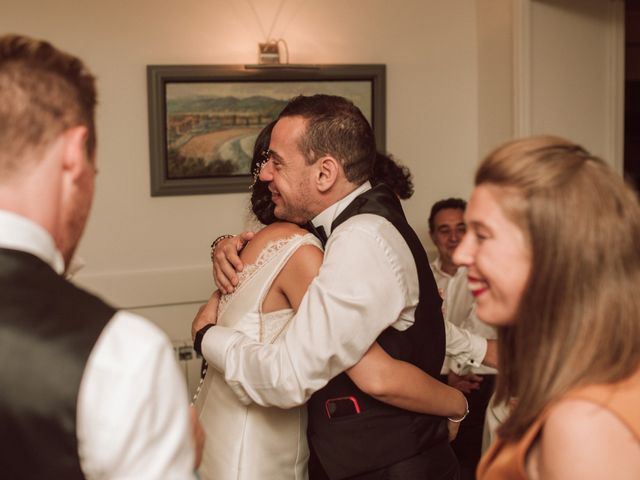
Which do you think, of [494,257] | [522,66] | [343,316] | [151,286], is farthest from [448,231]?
[494,257]

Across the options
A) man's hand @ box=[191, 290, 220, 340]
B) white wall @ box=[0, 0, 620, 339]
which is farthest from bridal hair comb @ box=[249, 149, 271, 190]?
white wall @ box=[0, 0, 620, 339]

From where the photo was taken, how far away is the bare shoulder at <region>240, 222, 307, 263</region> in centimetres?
209

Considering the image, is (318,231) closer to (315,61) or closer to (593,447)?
(593,447)

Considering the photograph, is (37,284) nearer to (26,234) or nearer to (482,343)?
(26,234)

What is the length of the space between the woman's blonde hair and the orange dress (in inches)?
0.7

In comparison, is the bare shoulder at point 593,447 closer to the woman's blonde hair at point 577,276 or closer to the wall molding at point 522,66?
the woman's blonde hair at point 577,276

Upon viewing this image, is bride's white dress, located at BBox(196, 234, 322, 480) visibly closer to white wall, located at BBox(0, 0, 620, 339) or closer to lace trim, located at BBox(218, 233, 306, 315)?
lace trim, located at BBox(218, 233, 306, 315)

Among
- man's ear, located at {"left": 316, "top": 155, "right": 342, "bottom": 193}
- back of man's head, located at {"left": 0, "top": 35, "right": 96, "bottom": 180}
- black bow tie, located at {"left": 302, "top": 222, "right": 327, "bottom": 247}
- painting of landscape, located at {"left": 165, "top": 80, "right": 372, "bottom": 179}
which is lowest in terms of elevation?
black bow tie, located at {"left": 302, "top": 222, "right": 327, "bottom": 247}

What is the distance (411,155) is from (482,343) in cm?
233

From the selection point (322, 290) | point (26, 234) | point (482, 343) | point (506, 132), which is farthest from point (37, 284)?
point (506, 132)

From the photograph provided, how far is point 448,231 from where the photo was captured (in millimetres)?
4309

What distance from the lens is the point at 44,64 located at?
1.13 meters

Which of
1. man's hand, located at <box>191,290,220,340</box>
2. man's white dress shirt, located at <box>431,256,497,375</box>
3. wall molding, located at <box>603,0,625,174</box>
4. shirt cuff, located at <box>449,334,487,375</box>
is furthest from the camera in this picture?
wall molding, located at <box>603,0,625,174</box>

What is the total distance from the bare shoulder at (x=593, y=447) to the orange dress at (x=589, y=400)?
0.01 meters
